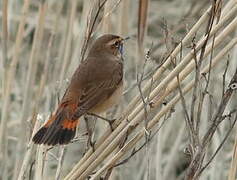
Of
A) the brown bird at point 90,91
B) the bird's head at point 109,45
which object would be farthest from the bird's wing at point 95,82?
the bird's head at point 109,45

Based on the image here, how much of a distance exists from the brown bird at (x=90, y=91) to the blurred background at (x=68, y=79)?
83 mm

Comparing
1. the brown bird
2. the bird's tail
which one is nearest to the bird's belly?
the brown bird

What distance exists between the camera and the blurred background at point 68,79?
306 centimetres

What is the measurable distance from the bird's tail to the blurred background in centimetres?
8

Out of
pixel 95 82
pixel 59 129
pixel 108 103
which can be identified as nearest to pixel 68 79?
pixel 95 82

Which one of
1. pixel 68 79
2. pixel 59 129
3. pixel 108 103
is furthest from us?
pixel 68 79

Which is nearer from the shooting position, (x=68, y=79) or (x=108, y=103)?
(x=108, y=103)

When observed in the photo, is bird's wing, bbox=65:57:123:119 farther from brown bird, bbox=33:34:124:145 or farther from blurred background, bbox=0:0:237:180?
blurred background, bbox=0:0:237:180

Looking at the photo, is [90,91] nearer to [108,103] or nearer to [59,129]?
[108,103]

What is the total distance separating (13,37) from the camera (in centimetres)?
520

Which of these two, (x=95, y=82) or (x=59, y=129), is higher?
(x=95, y=82)

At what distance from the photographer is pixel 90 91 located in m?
3.21

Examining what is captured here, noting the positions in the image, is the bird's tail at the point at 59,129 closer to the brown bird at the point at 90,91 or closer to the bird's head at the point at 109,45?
the brown bird at the point at 90,91

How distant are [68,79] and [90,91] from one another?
24 cm
